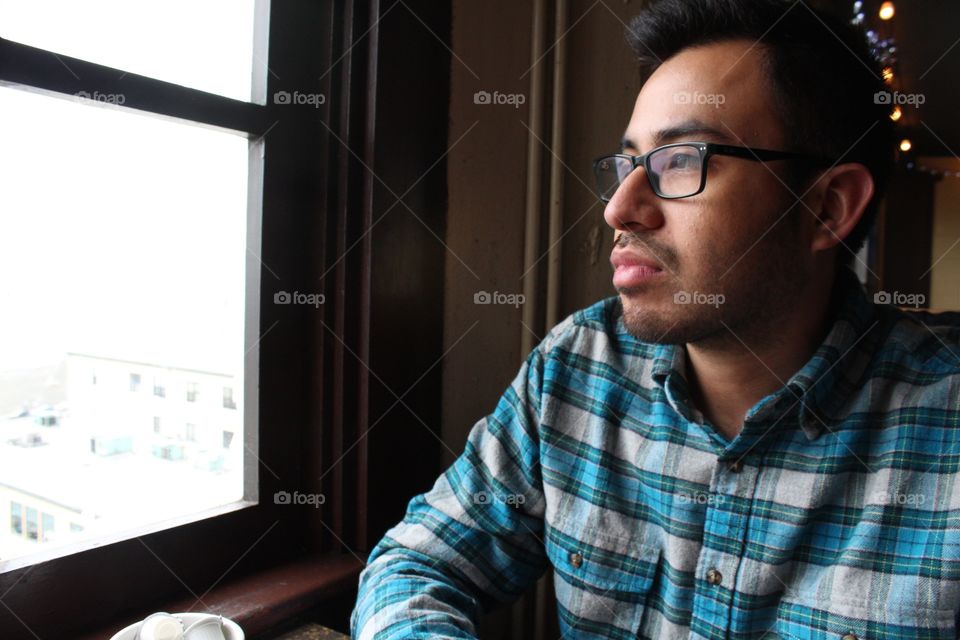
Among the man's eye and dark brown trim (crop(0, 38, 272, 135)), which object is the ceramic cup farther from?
the man's eye

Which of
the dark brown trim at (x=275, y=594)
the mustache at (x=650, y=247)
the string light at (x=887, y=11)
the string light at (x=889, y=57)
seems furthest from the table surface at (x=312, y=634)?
the string light at (x=887, y=11)

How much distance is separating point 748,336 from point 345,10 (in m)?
0.87

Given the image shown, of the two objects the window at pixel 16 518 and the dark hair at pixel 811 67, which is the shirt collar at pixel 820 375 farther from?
the window at pixel 16 518

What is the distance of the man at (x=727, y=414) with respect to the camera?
778mm

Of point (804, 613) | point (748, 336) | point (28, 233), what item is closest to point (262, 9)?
point (28, 233)

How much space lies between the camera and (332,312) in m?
1.11

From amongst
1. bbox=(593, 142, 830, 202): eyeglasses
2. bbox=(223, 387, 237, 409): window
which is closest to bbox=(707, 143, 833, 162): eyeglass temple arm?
bbox=(593, 142, 830, 202): eyeglasses

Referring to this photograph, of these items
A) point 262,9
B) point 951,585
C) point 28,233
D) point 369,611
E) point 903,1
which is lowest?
point 369,611

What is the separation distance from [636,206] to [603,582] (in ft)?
1.84

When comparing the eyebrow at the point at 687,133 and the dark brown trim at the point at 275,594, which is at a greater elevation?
the eyebrow at the point at 687,133

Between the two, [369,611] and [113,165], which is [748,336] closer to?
[369,611]

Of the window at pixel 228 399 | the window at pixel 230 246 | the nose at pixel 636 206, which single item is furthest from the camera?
the window at pixel 228 399

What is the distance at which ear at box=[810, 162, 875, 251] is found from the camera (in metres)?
0.95

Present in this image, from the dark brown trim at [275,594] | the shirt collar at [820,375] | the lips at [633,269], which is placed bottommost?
the dark brown trim at [275,594]
